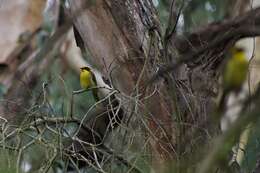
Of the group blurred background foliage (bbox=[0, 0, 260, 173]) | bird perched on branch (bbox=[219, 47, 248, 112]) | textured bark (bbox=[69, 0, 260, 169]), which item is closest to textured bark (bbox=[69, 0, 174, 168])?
textured bark (bbox=[69, 0, 260, 169])

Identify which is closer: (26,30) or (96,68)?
(96,68)

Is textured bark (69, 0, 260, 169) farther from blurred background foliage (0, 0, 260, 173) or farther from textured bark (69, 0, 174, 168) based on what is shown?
blurred background foliage (0, 0, 260, 173)

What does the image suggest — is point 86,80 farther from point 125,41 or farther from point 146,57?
point 146,57

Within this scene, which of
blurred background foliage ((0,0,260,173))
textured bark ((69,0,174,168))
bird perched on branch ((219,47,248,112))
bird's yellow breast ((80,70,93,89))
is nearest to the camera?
bird perched on branch ((219,47,248,112))

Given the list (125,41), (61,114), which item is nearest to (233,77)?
(61,114)

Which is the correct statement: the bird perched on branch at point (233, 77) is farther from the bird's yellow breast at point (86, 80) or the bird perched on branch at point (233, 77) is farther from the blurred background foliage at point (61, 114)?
the bird's yellow breast at point (86, 80)

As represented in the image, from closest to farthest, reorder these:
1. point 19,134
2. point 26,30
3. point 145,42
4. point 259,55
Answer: point 19,134 → point 145,42 → point 259,55 → point 26,30

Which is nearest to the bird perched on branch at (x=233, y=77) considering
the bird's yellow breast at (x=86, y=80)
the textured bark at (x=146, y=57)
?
the textured bark at (x=146, y=57)

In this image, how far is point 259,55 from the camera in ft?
9.38

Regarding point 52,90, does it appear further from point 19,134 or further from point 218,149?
point 218,149

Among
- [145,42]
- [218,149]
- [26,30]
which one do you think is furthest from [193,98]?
[26,30]

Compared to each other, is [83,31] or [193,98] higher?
[83,31]

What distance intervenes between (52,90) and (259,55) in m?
0.97

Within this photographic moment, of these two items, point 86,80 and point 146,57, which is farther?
point 86,80
